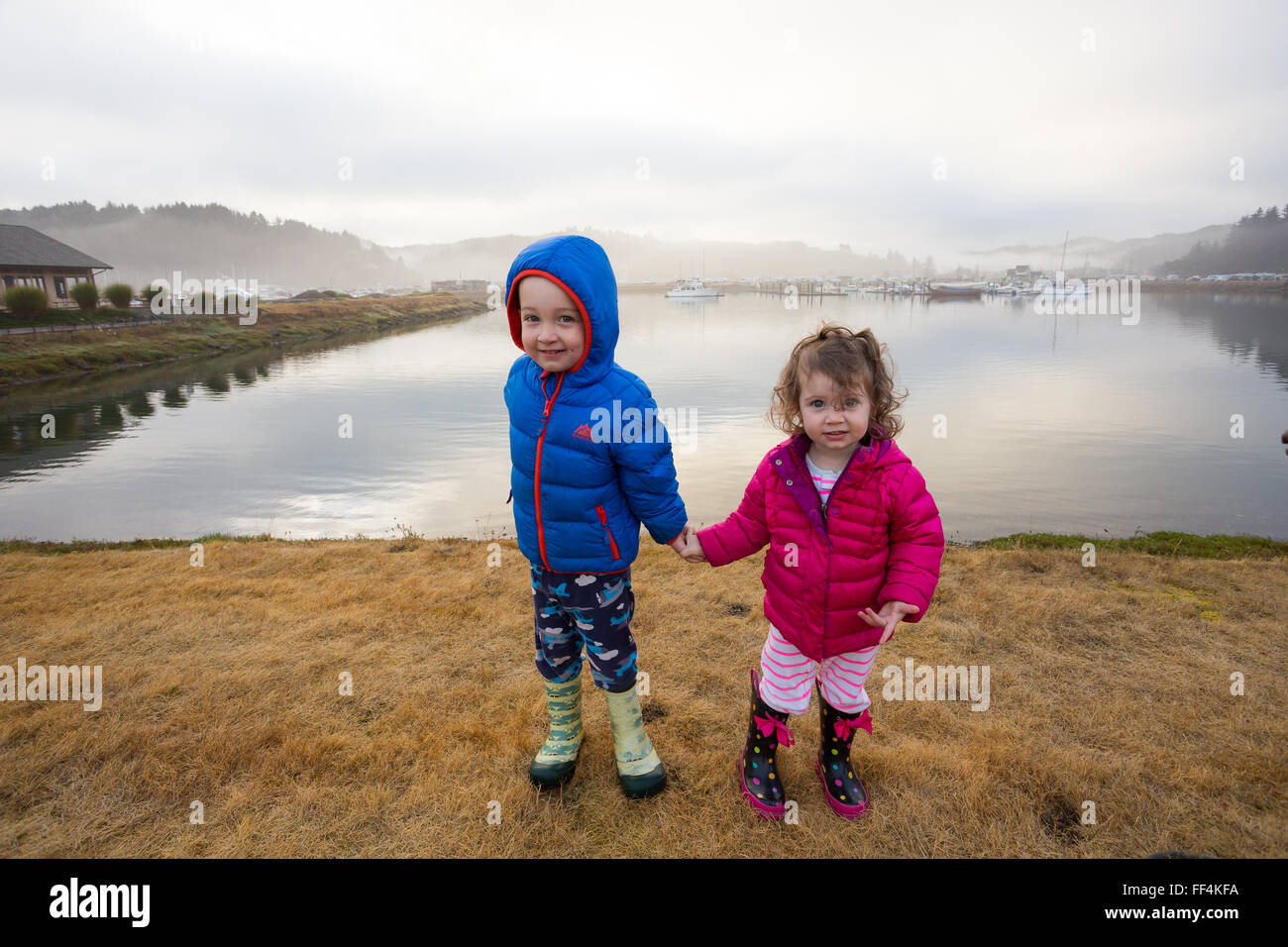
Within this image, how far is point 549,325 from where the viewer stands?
2932mm

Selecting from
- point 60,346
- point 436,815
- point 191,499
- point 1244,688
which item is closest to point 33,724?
point 436,815

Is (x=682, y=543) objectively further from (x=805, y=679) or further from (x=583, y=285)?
(x=583, y=285)

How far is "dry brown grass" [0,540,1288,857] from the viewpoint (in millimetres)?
3148

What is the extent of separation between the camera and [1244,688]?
421 centimetres

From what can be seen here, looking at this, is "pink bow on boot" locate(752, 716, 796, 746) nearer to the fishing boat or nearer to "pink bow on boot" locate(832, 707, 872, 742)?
"pink bow on boot" locate(832, 707, 872, 742)

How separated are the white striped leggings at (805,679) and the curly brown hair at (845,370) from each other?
1152 mm

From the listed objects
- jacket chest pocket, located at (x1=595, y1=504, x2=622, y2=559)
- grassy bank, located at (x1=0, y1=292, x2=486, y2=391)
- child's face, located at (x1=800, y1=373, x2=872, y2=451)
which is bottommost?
jacket chest pocket, located at (x1=595, y1=504, x2=622, y2=559)

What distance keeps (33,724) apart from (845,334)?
5.42 meters

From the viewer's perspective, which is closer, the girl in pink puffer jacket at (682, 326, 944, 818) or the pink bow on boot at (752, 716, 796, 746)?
the girl in pink puffer jacket at (682, 326, 944, 818)

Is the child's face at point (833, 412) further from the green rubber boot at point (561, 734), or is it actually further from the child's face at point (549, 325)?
the green rubber boot at point (561, 734)

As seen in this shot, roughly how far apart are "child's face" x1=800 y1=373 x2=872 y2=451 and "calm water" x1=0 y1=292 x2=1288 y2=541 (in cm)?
797

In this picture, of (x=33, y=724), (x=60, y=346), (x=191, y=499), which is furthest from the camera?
(x=60, y=346)

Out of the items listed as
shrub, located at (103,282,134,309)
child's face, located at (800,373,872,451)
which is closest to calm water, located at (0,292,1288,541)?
child's face, located at (800,373,872,451)
